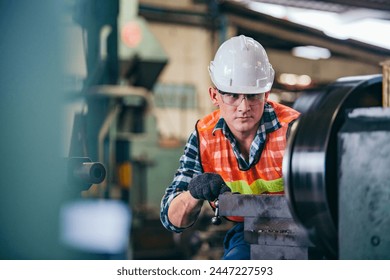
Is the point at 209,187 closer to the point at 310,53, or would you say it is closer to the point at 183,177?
the point at 183,177

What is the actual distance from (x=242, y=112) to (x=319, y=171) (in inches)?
24.1

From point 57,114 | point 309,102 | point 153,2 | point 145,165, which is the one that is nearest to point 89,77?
point 57,114

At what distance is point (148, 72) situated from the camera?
4070mm

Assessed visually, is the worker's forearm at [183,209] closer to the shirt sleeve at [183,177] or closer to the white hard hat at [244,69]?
the shirt sleeve at [183,177]

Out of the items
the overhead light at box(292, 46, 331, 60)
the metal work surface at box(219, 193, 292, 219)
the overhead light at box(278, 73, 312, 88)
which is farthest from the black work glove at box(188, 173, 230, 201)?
the overhead light at box(278, 73, 312, 88)

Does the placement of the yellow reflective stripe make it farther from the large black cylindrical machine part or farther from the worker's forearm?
the large black cylindrical machine part

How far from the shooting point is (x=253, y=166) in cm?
153

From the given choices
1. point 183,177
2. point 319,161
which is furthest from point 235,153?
point 319,161

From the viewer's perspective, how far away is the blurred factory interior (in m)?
1.41

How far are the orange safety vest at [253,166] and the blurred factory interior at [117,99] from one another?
16 cm

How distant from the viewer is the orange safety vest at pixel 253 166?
152 centimetres

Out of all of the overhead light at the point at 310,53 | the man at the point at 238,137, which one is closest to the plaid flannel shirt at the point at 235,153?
the man at the point at 238,137
